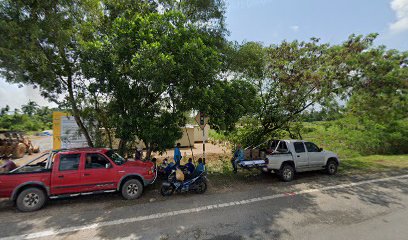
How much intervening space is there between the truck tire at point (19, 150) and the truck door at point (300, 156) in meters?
18.7

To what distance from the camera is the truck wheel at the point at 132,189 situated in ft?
24.1

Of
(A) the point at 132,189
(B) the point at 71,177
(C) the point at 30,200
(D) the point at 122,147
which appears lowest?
(C) the point at 30,200

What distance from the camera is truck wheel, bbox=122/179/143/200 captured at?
7332mm

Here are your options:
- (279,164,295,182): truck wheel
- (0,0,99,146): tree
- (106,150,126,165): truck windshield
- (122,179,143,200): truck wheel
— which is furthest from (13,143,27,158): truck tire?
(279,164,295,182): truck wheel

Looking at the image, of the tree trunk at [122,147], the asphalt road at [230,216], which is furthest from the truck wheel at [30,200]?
the tree trunk at [122,147]

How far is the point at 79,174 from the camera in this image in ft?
22.4

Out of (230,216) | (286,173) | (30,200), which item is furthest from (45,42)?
(286,173)

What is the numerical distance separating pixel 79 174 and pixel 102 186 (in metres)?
0.79

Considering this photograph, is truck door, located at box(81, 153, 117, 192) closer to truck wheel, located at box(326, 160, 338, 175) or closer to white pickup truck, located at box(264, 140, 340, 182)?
white pickup truck, located at box(264, 140, 340, 182)

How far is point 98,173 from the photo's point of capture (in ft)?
23.1

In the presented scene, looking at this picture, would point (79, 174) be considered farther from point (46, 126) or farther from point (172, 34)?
point (46, 126)

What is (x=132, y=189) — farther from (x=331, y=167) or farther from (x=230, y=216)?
(x=331, y=167)

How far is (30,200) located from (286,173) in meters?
9.19

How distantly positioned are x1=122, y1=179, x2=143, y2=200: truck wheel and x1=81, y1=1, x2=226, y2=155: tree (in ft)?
5.51
